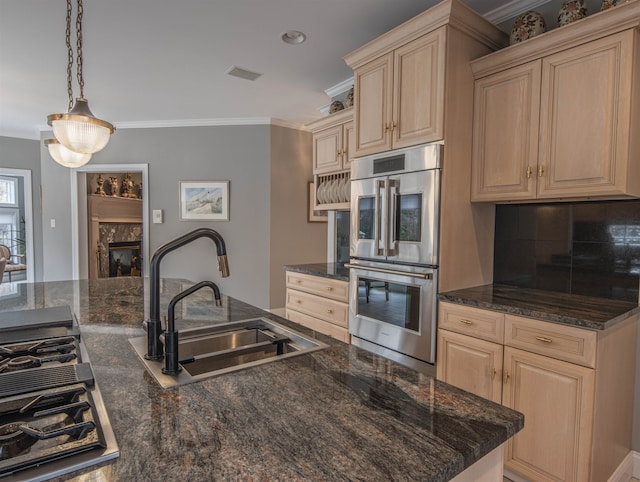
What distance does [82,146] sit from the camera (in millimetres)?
2283

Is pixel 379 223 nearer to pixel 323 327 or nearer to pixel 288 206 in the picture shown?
pixel 323 327

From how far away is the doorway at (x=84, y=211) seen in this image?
5.05 meters

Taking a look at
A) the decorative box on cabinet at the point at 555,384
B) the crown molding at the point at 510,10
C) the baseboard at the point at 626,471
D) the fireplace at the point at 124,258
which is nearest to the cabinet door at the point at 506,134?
the crown molding at the point at 510,10

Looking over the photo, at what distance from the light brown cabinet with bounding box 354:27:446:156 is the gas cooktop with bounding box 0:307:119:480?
192cm

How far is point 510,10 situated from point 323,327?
2445mm

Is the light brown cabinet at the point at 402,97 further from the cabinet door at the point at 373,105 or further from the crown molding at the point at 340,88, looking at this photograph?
the crown molding at the point at 340,88

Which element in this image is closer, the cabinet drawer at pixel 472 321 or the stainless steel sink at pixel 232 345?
the stainless steel sink at pixel 232 345

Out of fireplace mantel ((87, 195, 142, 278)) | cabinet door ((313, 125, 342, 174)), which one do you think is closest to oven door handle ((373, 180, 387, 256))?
cabinet door ((313, 125, 342, 174))

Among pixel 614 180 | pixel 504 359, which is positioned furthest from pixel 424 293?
pixel 614 180

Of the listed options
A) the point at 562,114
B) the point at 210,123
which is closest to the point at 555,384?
the point at 562,114

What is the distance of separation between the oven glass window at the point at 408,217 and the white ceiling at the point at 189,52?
117 centimetres

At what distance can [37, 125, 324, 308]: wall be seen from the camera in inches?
192

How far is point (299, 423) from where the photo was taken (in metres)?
0.74

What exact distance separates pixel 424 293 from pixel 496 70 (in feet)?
4.27
